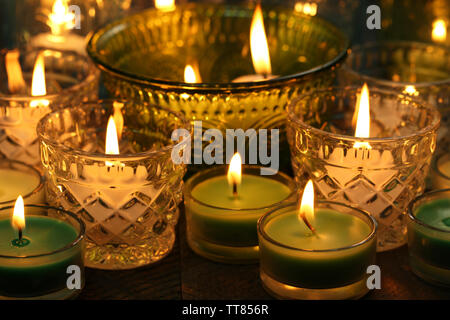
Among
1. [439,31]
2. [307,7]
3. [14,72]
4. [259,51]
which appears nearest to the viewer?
[259,51]

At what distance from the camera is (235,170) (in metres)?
0.88

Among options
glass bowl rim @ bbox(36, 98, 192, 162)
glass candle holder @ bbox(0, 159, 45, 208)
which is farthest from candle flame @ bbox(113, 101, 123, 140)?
glass candle holder @ bbox(0, 159, 45, 208)

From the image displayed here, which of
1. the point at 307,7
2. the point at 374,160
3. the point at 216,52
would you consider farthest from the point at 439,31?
the point at 374,160

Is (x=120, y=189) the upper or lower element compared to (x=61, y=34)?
lower

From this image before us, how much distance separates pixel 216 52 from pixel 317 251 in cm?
49

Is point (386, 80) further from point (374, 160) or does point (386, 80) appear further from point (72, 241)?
point (72, 241)

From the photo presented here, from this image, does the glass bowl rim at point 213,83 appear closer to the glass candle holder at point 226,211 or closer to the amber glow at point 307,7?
the glass candle holder at point 226,211

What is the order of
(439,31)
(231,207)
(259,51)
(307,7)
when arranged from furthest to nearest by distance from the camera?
(307,7)
(439,31)
(259,51)
(231,207)

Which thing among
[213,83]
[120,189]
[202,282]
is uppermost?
[213,83]

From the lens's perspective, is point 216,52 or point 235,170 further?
point 216,52

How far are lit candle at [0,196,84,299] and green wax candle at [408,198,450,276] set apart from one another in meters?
0.35

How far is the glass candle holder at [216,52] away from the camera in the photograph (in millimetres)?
914

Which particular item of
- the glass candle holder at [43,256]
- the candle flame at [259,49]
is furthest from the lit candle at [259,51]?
the glass candle holder at [43,256]

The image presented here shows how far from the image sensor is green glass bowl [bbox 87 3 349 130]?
91cm
